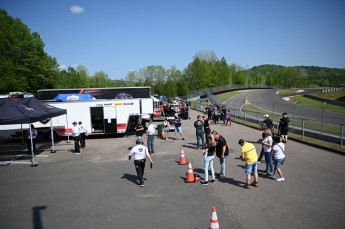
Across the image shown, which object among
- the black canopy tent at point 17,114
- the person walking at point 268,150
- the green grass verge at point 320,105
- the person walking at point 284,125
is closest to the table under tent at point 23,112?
the black canopy tent at point 17,114

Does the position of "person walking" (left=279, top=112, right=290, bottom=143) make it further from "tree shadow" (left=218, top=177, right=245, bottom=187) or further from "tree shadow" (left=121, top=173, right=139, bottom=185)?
"tree shadow" (left=121, top=173, right=139, bottom=185)

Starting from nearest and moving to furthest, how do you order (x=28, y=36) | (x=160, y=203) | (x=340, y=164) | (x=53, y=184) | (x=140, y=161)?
(x=160, y=203)
(x=140, y=161)
(x=53, y=184)
(x=340, y=164)
(x=28, y=36)

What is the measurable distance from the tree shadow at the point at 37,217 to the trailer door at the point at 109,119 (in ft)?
37.5

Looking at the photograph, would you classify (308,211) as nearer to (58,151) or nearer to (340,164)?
(340,164)

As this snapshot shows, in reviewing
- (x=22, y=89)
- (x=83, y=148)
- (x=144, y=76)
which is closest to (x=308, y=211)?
(x=83, y=148)

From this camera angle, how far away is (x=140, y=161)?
8914 mm

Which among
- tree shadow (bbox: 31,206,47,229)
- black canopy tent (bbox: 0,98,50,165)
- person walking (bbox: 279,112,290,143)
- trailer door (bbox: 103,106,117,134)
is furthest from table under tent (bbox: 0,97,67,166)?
person walking (bbox: 279,112,290,143)

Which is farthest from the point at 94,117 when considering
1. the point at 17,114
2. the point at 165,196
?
the point at 165,196

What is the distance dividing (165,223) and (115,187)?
322 cm

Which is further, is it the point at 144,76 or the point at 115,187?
the point at 144,76

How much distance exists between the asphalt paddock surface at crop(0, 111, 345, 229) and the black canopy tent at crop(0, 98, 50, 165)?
2.16 m

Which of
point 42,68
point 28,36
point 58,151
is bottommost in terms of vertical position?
point 58,151

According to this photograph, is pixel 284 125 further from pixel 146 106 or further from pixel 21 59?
pixel 21 59

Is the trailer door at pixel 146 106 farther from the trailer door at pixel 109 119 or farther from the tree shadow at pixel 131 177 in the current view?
the tree shadow at pixel 131 177
